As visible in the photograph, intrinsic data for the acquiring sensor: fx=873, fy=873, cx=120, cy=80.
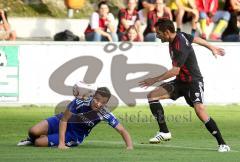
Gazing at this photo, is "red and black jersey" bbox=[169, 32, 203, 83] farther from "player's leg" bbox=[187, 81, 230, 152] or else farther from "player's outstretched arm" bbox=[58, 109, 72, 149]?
"player's outstretched arm" bbox=[58, 109, 72, 149]

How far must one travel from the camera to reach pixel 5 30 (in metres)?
20.8

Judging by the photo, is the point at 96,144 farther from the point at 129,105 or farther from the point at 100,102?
the point at 129,105

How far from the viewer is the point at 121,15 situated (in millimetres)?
21406

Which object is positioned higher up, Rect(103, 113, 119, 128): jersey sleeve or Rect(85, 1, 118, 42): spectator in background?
Rect(85, 1, 118, 42): spectator in background

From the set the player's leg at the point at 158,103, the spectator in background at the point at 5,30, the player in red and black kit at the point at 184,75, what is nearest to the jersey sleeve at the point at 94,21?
the spectator in background at the point at 5,30

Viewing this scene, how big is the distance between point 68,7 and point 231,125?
8196mm

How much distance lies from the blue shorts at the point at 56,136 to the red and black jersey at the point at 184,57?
1.84m

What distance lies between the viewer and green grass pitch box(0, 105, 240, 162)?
1174 centimetres

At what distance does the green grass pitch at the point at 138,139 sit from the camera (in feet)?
38.5

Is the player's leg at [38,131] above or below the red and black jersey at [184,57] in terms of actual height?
below

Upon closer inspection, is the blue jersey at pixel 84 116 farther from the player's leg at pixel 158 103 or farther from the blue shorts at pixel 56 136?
the player's leg at pixel 158 103

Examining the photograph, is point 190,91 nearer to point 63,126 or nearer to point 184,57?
point 184,57

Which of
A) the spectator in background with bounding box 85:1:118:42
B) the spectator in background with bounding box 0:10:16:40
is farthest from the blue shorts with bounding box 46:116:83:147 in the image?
the spectator in background with bounding box 0:10:16:40

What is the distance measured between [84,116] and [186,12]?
31.8 feet
